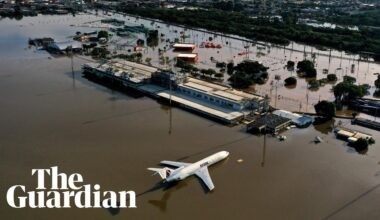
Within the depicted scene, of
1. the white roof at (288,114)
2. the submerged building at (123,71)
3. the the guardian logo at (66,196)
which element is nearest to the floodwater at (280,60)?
the white roof at (288,114)

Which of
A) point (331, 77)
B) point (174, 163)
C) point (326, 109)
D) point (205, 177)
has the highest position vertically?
point (331, 77)

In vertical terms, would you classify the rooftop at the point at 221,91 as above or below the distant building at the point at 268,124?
above

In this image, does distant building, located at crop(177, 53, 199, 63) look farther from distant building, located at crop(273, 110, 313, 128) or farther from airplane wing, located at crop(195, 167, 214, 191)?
airplane wing, located at crop(195, 167, 214, 191)

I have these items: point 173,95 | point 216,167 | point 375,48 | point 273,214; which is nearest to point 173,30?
point 375,48

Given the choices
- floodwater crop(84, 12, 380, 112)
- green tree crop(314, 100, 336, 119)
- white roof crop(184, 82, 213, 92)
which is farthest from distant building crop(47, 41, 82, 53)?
green tree crop(314, 100, 336, 119)

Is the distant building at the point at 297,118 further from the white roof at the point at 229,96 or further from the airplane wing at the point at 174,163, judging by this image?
the airplane wing at the point at 174,163

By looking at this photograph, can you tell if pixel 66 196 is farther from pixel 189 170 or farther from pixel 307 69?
pixel 307 69

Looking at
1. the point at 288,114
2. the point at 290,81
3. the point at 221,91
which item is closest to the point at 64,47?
the point at 221,91
